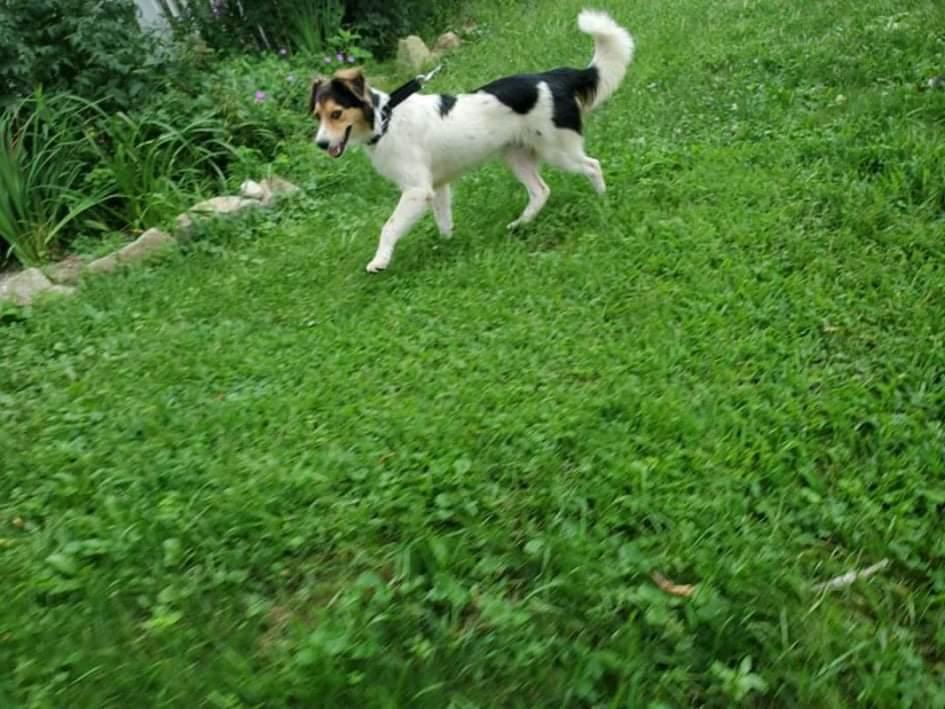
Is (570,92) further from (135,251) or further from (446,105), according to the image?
(135,251)

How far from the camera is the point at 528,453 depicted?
100 inches

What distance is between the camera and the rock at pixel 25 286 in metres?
4.57

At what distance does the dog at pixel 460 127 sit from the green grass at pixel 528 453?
0.27 m

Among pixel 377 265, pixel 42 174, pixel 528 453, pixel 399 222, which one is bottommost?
pixel 528 453

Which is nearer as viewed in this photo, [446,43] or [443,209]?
[443,209]

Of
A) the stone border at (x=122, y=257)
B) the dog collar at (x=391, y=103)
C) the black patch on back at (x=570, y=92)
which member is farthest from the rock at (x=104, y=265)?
the black patch on back at (x=570, y=92)

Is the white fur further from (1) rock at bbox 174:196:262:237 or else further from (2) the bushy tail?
(1) rock at bbox 174:196:262:237

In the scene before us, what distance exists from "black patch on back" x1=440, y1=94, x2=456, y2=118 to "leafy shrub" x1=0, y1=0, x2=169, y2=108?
3248 mm

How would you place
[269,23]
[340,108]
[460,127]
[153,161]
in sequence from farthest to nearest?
[269,23] → [153,161] → [460,127] → [340,108]

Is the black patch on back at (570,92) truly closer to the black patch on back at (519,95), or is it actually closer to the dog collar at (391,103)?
the black patch on back at (519,95)

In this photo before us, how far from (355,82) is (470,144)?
0.74 metres

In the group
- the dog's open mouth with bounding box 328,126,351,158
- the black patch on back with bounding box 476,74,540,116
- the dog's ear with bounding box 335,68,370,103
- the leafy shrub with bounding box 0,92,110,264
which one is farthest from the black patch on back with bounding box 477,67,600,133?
the leafy shrub with bounding box 0,92,110,264

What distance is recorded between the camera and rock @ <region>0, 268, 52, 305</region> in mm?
4570

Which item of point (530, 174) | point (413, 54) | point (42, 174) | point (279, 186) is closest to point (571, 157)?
point (530, 174)
